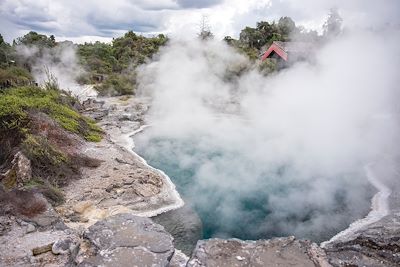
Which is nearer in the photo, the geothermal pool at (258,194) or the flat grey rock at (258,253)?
the flat grey rock at (258,253)

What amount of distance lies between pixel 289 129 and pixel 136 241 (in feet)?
30.2

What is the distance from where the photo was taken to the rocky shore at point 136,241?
17.4ft

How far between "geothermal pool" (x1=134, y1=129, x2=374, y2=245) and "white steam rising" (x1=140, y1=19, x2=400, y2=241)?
0.03 metres

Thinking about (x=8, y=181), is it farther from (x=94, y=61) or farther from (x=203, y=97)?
(x=94, y=61)

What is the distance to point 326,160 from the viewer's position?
1086 centimetres

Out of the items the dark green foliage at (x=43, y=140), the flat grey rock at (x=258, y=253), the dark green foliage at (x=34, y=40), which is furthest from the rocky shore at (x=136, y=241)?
the dark green foliage at (x=34, y=40)

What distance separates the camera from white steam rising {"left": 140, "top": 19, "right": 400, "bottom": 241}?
8.62 m

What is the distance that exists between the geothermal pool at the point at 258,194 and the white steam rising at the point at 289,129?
0.03 meters

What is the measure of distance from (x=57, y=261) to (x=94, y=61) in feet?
69.5

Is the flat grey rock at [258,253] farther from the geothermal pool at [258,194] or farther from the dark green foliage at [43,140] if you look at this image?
the dark green foliage at [43,140]

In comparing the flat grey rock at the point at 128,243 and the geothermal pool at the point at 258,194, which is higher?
the flat grey rock at the point at 128,243

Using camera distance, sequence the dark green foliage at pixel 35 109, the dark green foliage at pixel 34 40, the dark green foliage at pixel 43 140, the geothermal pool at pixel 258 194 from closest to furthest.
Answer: the geothermal pool at pixel 258 194, the dark green foliage at pixel 43 140, the dark green foliage at pixel 35 109, the dark green foliage at pixel 34 40

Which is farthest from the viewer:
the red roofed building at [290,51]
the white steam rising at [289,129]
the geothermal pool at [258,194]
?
the red roofed building at [290,51]

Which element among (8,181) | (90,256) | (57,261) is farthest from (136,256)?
(8,181)
